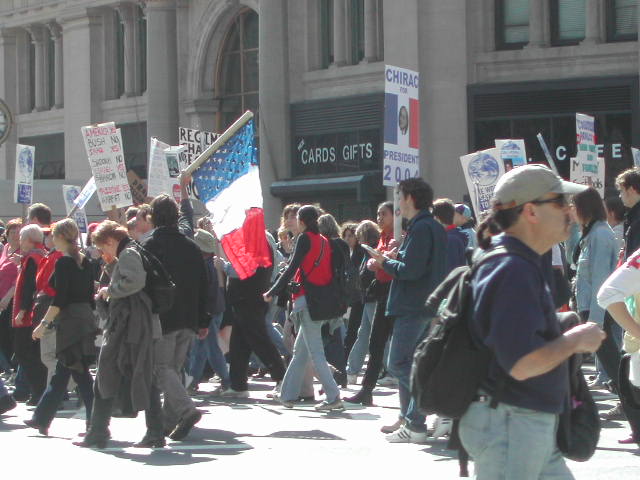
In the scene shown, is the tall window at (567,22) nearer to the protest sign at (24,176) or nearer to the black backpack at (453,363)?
the protest sign at (24,176)

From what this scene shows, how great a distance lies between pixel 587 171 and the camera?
17703mm

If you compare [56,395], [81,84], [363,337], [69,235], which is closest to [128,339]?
[56,395]

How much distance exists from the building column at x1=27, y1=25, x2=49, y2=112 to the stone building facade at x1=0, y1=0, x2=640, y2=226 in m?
1.05

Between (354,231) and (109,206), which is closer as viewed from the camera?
(354,231)

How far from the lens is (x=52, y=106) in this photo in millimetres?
42875

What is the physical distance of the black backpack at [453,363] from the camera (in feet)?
14.6

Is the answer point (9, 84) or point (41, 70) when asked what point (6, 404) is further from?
point (9, 84)

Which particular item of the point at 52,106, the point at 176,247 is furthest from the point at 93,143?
the point at 52,106

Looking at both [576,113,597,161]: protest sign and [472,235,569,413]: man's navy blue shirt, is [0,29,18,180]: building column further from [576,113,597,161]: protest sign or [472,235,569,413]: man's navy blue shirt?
[472,235,569,413]: man's navy blue shirt

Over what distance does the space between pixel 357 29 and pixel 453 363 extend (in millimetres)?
27776

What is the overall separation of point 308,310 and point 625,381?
4.49 m

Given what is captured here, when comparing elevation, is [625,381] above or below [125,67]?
below

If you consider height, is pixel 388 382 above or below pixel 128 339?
below

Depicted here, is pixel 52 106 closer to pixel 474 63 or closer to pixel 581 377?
pixel 474 63
